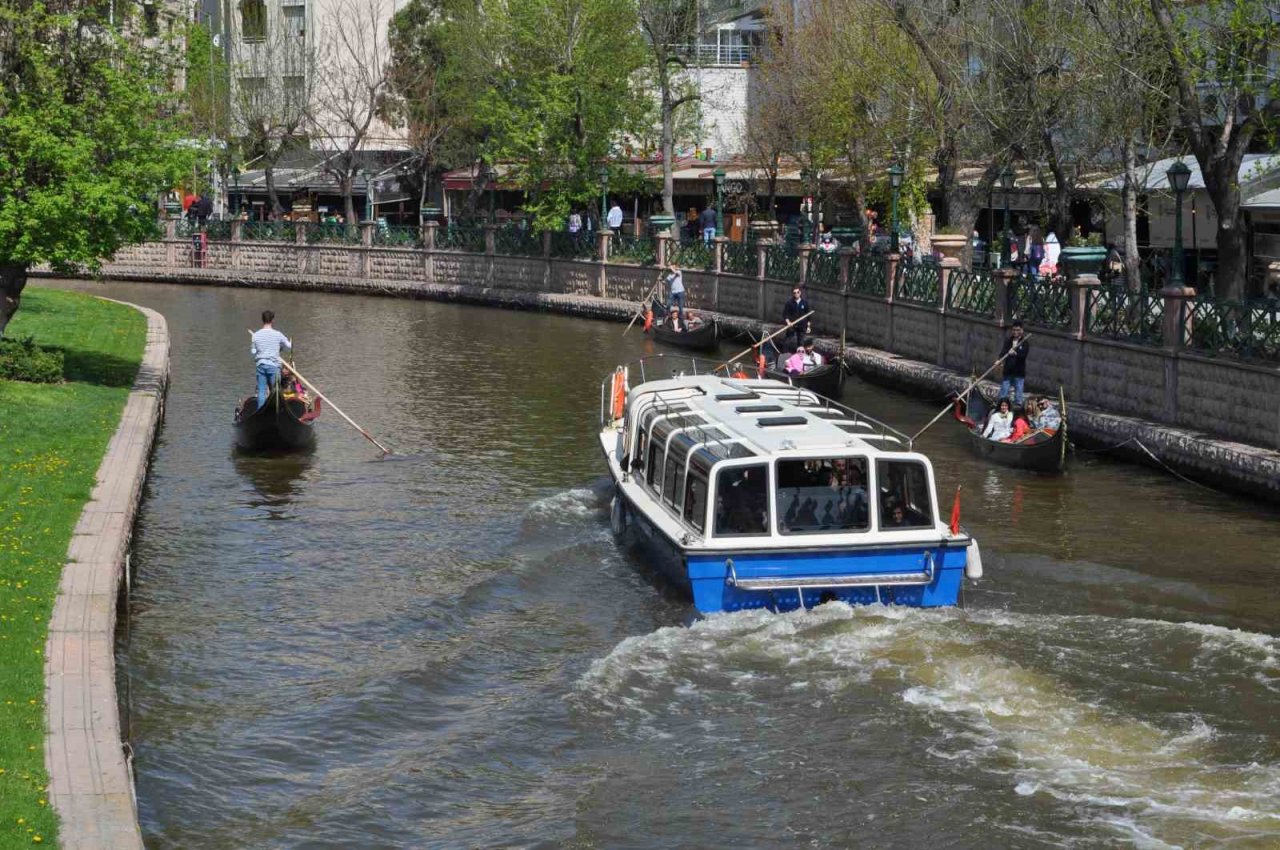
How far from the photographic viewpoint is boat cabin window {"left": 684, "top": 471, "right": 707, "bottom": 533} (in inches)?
753

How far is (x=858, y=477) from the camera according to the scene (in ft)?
62.1

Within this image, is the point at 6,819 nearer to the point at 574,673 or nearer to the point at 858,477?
the point at 574,673

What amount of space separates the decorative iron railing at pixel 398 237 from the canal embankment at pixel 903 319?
0.55 m

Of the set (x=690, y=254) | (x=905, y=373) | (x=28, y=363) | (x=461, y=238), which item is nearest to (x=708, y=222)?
(x=690, y=254)

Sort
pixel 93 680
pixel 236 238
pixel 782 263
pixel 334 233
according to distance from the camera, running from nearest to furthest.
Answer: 1. pixel 93 680
2. pixel 782 263
3. pixel 334 233
4. pixel 236 238

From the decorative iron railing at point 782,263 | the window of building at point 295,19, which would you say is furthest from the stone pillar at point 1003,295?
the window of building at point 295,19

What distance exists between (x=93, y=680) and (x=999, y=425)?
1825 centimetres

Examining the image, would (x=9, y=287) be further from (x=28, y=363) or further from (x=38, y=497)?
(x=38, y=497)

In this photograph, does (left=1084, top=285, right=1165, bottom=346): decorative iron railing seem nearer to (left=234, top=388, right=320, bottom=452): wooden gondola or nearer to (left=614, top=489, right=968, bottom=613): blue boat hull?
(left=614, top=489, right=968, bottom=613): blue boat hull

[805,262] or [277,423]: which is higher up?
[805,262]

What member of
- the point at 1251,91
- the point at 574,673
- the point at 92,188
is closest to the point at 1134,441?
the point at 1251,91

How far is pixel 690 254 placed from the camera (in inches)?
2159

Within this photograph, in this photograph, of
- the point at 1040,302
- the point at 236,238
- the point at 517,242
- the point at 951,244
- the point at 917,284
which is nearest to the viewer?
the point at 1040,302

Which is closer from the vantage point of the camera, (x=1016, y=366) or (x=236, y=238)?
(x=1016, y=366)
